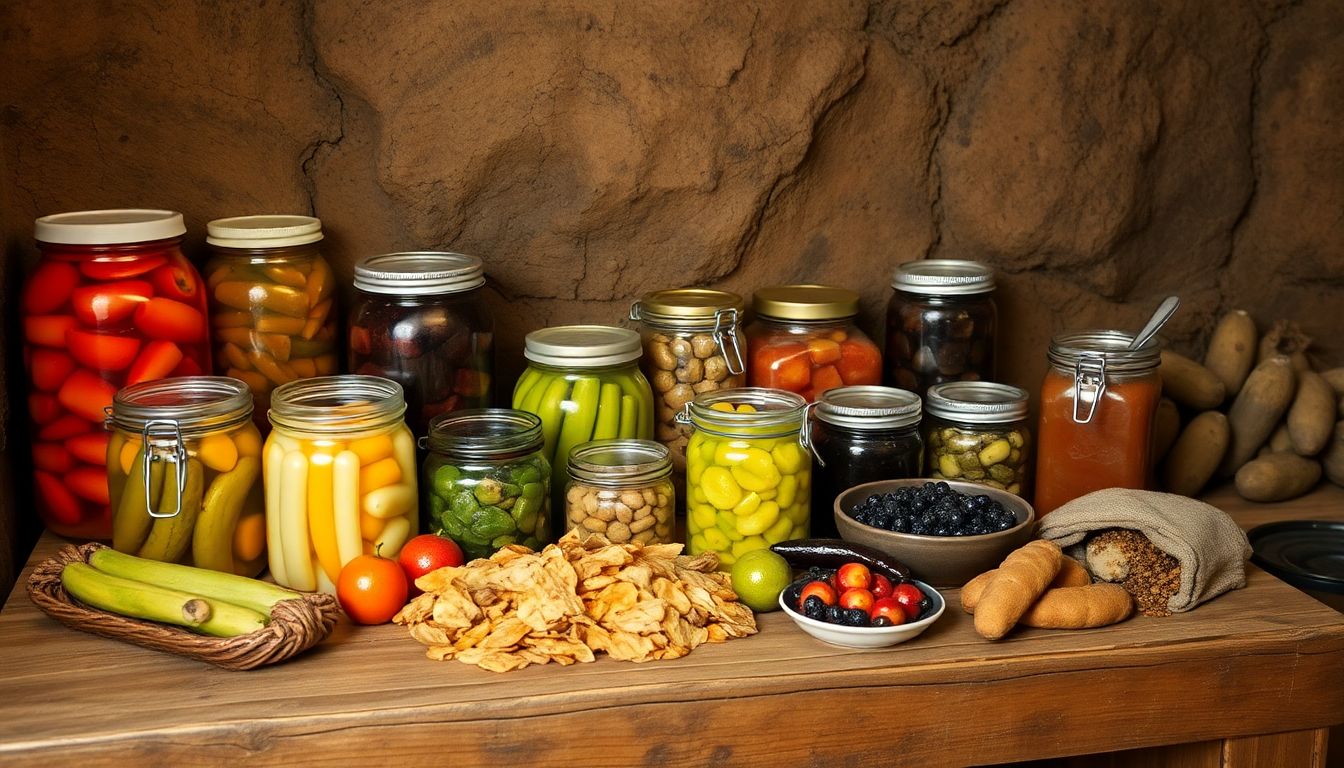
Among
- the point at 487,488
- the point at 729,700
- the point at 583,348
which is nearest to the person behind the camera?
the point at 729,700

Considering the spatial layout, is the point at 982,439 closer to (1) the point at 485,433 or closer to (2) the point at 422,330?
(1) the point at 485,433

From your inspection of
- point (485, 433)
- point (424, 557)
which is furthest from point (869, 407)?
point (424, 557)

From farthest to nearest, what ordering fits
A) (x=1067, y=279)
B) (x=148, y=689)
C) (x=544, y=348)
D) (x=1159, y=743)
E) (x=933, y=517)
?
(x=1067, y=279), (x=544, y=348), (x=933, y=517), (x=1159, y=743), (x=148, y=689)

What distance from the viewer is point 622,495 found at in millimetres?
1593

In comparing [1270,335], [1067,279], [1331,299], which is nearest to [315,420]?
[1067,279]

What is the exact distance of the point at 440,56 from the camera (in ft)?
5.80

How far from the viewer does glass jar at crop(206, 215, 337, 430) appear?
1700 millimetres

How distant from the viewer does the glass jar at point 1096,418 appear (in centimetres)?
173

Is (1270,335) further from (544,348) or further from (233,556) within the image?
(233,556)

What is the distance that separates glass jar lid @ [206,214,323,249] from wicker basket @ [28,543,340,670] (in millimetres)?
488

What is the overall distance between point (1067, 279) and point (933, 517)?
27.1 inches

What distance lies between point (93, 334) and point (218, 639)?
1.57 ft

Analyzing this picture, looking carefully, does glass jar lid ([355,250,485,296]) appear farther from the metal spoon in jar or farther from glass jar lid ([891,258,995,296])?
the metal spoon in jar

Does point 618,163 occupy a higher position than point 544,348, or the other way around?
point 618,163
